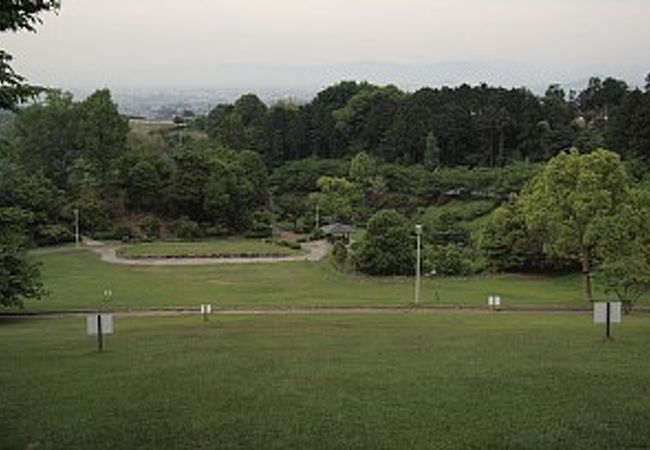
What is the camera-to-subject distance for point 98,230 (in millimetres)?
60438

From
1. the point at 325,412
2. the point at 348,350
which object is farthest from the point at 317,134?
the point at 325,412

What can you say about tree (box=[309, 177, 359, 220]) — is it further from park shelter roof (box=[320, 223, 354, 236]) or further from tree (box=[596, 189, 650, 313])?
tree (box=[596, 189, 650, 313])

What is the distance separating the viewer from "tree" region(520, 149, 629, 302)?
32844mm

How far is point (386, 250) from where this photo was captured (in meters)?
43.4

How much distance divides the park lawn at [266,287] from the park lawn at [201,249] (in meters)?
3.65

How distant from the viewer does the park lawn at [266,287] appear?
112 feet

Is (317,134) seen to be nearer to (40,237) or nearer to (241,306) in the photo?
(40,237)

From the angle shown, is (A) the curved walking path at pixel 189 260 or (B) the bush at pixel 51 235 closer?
(A) the curved walking path at pixel 189 260

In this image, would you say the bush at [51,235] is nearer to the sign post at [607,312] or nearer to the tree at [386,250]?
the tree at [386,250]

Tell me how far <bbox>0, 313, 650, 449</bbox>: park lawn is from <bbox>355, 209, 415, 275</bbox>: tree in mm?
22981

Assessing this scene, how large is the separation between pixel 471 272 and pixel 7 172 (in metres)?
37.1

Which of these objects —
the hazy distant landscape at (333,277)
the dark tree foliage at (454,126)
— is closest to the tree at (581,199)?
the hazy distant landscape at (333,277)

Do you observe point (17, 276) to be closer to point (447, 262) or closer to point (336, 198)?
point (447, 262)

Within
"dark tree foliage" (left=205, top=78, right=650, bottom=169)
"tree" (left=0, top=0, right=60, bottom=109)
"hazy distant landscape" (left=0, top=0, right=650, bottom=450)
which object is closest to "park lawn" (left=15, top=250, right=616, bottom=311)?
"hazy distant landscape" (left=0, top=0, right=650, bottom=450)
